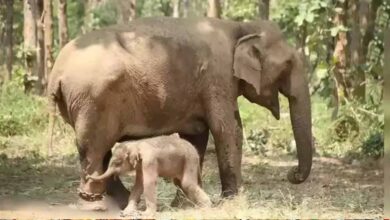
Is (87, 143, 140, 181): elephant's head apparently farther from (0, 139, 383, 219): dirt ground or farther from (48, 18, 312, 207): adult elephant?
(0, 139, 383, 219): dirt ground

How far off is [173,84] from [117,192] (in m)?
1.27

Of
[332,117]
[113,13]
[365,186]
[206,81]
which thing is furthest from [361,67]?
[113,13]

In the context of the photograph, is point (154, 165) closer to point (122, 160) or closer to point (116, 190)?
point (122, 160)

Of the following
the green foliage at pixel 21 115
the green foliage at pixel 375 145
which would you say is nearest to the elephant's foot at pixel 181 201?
the green foliage at pixel 375 145

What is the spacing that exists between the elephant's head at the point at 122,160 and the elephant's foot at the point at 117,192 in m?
0.62

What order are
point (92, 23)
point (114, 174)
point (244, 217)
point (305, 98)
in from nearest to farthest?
point (244, 217) → point (114, 174) → point (305, 98) → point (92, 23)

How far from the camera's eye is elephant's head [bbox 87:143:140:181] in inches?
278

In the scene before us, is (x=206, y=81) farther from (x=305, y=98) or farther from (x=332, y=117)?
(x=332, y=117)

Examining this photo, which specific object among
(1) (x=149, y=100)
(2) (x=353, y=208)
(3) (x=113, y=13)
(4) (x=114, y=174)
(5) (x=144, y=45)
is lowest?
(3) (x=113, y=13)

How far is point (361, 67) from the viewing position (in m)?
13.8

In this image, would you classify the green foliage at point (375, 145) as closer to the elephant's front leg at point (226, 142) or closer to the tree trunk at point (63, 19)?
the elephant's front leg at point (226, 142)

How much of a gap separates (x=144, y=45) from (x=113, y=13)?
30820 millimetres

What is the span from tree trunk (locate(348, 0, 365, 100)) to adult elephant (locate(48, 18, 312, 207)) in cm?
541

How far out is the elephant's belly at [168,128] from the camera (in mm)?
7777
